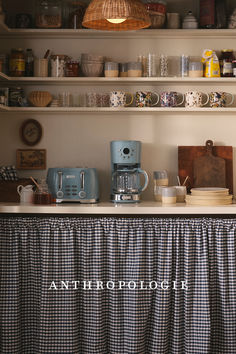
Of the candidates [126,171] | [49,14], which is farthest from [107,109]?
[49,14]

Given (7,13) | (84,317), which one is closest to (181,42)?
(7,13)

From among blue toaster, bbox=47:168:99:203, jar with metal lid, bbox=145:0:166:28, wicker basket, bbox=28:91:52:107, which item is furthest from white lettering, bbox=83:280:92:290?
jar with metal lid, bbox=145:0:166:28

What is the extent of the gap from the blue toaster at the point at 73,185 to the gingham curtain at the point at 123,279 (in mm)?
278

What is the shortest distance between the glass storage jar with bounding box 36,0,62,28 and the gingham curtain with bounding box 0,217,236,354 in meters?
1.43

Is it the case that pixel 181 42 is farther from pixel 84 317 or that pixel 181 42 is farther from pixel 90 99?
pixel 84 317

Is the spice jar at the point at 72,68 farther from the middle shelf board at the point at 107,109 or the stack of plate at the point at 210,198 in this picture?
the stack of plate at the point at 210,198

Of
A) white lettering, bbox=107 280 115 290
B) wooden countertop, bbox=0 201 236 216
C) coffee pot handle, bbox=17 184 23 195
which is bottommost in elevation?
white lettering, bbox=107 280 115 290

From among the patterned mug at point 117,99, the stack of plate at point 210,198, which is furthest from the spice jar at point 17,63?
the stack of plate at point 210,198

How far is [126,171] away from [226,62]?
1074mm

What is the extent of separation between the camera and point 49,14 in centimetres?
331

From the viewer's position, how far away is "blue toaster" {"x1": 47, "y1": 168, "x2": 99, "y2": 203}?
3081 mm

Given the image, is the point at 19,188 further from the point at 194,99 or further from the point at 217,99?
the point at 217,99

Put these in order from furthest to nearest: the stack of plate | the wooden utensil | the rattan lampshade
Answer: the wooden utensil
the stack of plate
the rattan lampshade

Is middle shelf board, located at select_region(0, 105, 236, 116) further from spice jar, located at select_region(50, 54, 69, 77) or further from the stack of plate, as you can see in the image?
the stack of plate
